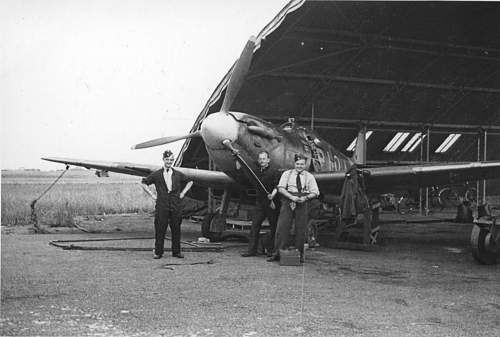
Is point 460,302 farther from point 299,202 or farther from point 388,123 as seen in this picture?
point 388,123

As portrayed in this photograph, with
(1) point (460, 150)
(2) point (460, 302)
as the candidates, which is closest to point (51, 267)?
(2) point (460, 302)

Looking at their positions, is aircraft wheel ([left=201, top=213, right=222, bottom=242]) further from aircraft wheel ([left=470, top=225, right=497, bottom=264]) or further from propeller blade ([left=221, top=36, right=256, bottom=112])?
aircraft wheel ([left=470, top=225, right=497, bottom=264])

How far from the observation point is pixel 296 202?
881 cm

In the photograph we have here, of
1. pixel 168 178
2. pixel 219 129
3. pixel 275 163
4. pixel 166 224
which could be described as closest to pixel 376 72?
pixel 275 163

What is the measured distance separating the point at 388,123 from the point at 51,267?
53.6ft

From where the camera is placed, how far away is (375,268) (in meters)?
8.33

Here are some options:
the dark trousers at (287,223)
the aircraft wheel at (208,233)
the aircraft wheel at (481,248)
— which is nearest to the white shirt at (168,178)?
the dark trousers at (287,223)

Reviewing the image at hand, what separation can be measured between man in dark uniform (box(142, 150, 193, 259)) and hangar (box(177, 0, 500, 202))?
16.4ft

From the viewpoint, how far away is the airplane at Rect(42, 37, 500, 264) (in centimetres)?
1009

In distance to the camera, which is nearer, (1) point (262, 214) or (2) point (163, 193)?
(2) point (163, 193)

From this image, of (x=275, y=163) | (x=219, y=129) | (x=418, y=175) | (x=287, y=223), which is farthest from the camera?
(x=418, y=175)

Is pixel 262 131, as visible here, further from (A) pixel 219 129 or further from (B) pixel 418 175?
(B) pixel 418 175

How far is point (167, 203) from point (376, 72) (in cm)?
1093

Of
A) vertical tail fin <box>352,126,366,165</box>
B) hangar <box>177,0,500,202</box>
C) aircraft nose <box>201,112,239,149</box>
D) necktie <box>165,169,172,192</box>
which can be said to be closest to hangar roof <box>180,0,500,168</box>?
hangar <box>177,0,500,202</box>
